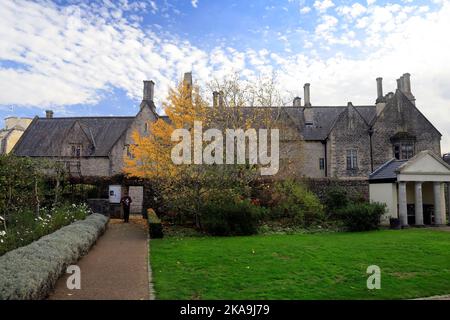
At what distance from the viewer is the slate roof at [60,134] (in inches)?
1405

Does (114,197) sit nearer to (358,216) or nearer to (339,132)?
(358,216)

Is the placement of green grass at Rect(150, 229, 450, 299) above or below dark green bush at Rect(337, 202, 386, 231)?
below

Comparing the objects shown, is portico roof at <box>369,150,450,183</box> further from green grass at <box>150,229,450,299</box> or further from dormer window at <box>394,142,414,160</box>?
dormer window at <box>394,142,414,160</box>

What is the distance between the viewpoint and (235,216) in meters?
16.5

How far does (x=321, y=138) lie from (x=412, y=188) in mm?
13133

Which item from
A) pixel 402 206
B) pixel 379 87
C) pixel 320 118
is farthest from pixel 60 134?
pixel 402 206

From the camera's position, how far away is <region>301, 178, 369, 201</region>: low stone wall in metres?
23.4

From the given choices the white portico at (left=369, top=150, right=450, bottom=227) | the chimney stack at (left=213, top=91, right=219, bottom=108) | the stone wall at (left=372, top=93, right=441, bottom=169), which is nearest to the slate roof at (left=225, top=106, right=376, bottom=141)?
the stone wall at (left=372, top=93, right=441, bottom=169)

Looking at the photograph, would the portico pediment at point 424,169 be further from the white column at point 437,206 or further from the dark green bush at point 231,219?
the dark green bush at point 231,219

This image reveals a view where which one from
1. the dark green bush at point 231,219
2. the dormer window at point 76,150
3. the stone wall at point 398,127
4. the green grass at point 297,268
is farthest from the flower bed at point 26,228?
the stone wall at point 398,127

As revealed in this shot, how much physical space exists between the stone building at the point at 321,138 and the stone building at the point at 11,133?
10941 millimetres

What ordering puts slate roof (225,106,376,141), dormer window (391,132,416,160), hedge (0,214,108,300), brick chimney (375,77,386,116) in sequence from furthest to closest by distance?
1. slate roof (225,106,376,141)
2. brick chimney (375,77,386,116)
3. dormer window (391,132,416,160)
4. hedge (0,214,108,300)

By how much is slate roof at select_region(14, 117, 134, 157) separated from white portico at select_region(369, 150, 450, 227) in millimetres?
23275
